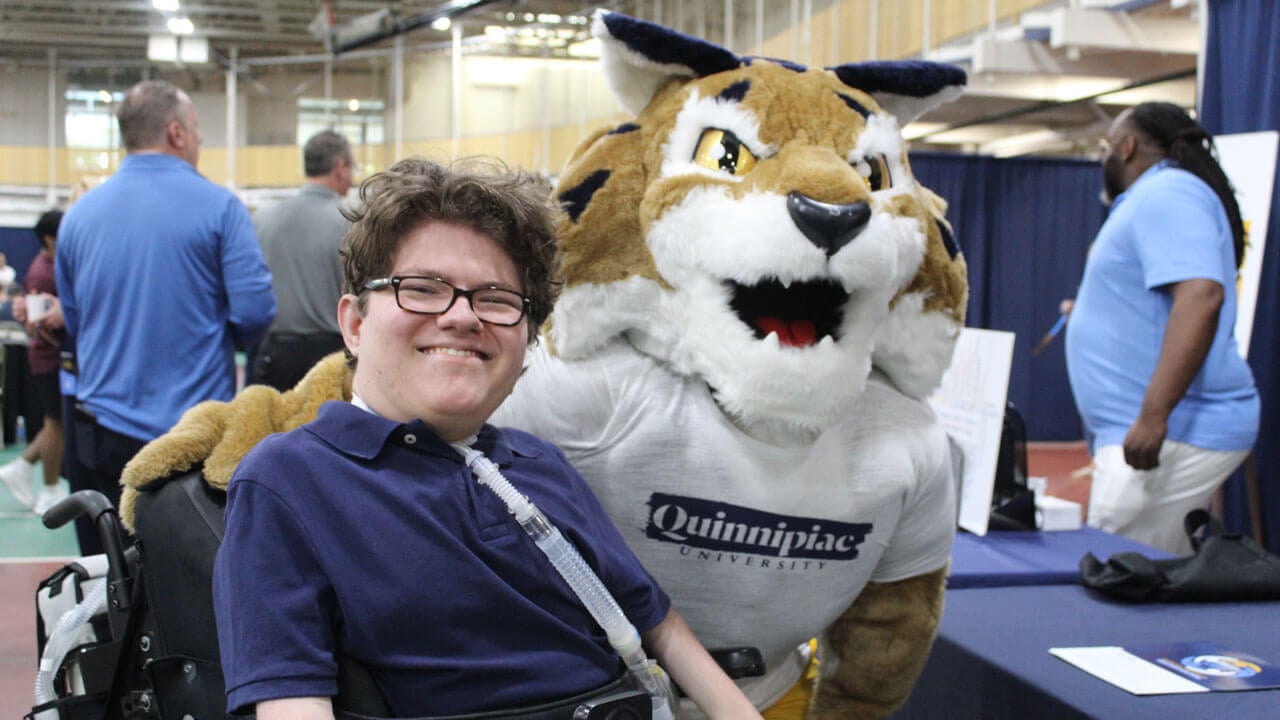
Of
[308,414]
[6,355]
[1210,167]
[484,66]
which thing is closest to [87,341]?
[308,414]

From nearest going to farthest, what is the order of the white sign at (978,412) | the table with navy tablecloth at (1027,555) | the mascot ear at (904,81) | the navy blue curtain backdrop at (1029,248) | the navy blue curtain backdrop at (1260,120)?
1. the mascot ear at (904,81)
2. the table with navy tablecloth at (1027,555)
3. the white sign at (978,412)
4. the navy blue curtain backdrop at (1260,120)
5. the navy blue curtain backdrop at (1029,248)

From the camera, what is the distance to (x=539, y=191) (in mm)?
1238

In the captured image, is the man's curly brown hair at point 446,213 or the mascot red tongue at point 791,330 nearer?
the man's curly brown hair at point 446,213

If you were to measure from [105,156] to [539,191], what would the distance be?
13.6 metres

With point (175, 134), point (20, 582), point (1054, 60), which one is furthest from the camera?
point (1054, 60)

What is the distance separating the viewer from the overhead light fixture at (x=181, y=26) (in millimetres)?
12805

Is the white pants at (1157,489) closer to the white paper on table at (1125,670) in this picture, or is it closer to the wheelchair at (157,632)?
the white paper on table at (1125,670)


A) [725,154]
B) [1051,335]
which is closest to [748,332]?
[725,154]

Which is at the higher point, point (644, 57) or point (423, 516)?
point (644, 57)

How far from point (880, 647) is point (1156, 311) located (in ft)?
5.28

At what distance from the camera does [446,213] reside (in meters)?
1.12

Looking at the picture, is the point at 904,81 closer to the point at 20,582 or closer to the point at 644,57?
the point at 644,57

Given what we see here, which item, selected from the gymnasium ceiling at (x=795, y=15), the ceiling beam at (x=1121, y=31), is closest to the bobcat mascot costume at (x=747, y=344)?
the gymnasium ceiling at (x=795, y=15)

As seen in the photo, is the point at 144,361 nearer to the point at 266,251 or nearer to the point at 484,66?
the point at 266,251
